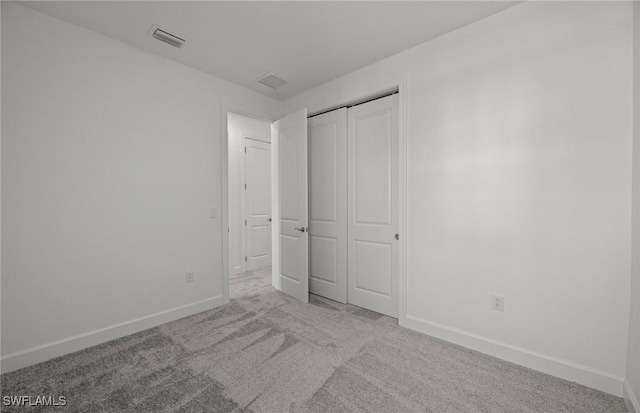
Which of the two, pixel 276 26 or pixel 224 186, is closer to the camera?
pixel 276 26

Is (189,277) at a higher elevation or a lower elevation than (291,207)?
lower

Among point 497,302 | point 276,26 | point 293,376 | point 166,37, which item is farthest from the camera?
point 166,37

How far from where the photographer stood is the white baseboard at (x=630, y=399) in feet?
4.81

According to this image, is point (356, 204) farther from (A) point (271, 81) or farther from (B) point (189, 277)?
(B) point (189, 277)

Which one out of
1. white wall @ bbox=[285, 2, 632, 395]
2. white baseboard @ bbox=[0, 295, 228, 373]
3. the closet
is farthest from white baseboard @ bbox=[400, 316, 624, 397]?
white baseboard @ bbox=[0, 295, 228, 373]

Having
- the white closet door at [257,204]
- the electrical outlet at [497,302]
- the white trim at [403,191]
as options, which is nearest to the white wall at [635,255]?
the electrical outlet at [497,302]

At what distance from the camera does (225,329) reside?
8.36 feet

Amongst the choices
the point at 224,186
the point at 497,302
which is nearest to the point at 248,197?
the point at 224,186

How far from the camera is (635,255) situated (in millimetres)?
1573

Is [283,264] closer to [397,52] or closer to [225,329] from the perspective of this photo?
[225,329]

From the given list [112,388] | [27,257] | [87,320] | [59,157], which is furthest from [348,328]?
[59,157]

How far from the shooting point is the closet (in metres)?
2.81

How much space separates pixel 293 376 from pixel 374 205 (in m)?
1.78

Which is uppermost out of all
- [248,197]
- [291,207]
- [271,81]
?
[271,81]
